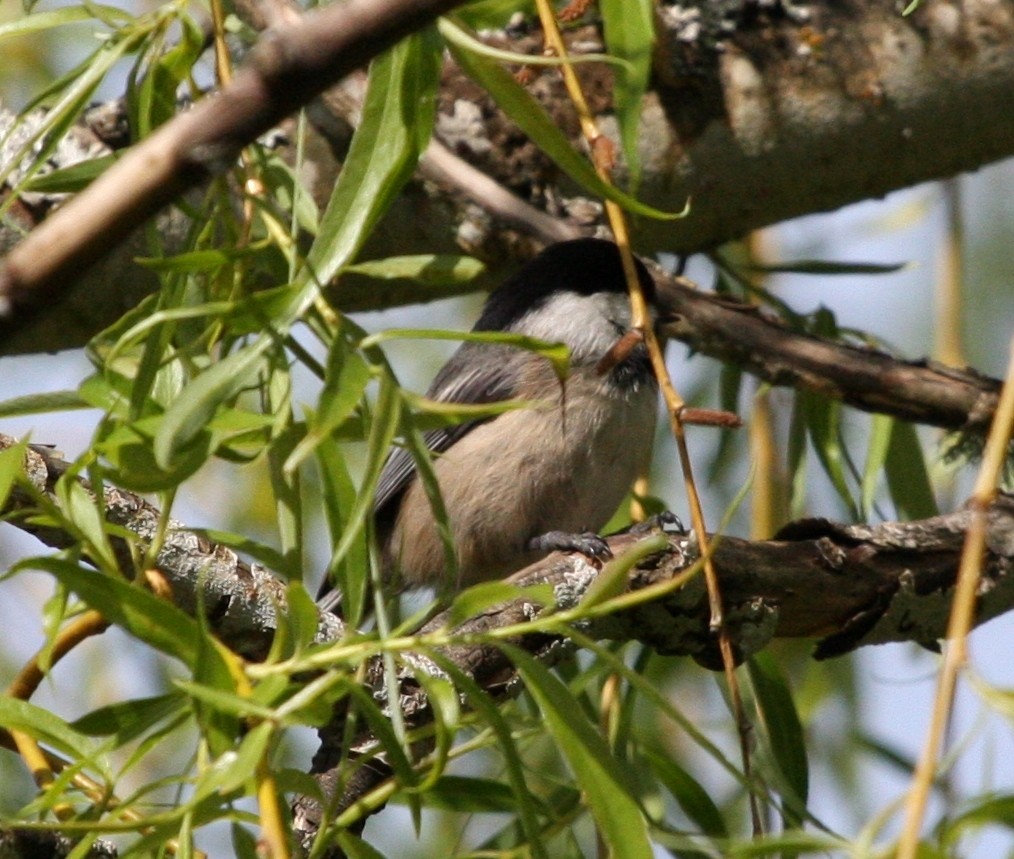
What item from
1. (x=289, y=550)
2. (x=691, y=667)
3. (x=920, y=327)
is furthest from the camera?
(x=920, y=327)

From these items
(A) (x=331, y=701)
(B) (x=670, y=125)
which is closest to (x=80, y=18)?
(A) (x=331, y=701)

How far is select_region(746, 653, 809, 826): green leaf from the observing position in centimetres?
156

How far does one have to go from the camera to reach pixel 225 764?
2.96 ft

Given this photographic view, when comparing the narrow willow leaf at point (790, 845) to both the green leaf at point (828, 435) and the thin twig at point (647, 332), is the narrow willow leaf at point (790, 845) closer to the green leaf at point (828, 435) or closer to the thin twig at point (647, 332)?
the thin twig at point (647, 332)

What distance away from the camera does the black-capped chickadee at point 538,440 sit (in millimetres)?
2238

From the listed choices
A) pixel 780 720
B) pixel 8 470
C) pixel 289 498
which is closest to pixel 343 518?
pixel 289 498

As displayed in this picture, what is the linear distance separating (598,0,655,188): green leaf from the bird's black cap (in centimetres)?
109

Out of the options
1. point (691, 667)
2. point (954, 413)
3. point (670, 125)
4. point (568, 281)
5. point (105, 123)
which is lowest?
point (691, 667)

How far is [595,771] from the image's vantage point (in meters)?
0.95

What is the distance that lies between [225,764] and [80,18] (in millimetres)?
624

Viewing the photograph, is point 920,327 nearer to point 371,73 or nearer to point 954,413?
point 954,413

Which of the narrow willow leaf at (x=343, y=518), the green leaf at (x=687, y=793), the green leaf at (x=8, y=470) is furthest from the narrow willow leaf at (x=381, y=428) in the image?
the green leaf at (x=687, y=793)

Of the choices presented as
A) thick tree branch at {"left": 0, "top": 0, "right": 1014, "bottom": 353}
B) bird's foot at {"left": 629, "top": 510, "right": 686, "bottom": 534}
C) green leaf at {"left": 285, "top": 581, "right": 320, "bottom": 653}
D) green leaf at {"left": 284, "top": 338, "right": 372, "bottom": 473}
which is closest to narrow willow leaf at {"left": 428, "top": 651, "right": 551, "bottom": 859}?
green leaf at {"left": 285, "top": 581, "right": 320, "bottom": 653}

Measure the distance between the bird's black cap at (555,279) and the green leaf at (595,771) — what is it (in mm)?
1326
